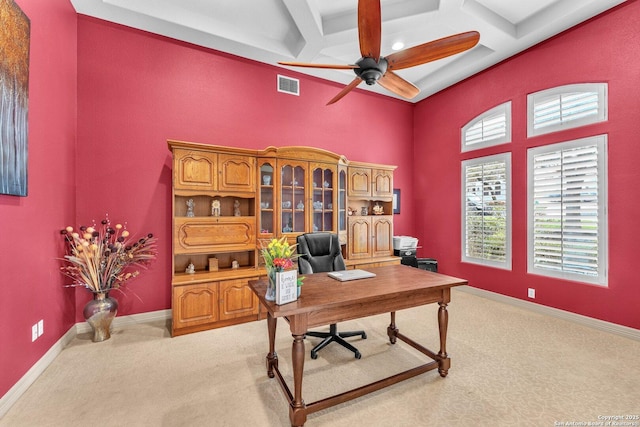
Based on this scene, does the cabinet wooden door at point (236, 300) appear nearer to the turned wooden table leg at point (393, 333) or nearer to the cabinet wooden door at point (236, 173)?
the cabinet wooden door at point (236, 173)

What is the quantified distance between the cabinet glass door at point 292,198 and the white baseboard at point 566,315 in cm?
301

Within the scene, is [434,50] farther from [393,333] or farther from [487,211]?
[487,211]

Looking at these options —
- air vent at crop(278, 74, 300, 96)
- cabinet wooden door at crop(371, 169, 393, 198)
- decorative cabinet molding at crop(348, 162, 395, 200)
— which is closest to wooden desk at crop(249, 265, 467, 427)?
decorative cabinet molding at crop(348, 162, 395, 200)

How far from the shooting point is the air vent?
13.5 ft

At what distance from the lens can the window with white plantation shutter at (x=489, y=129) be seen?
3.96 metres

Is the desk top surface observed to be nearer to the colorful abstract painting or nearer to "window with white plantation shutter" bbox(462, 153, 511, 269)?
the colorful abstract painting

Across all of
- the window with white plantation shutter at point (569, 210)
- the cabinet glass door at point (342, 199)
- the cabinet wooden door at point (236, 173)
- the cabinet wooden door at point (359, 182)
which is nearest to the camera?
the window with white plantation shutter at point (569, 210)

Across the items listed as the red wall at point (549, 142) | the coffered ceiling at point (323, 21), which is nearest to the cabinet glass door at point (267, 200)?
the coffered ceiling at point (323, 21)

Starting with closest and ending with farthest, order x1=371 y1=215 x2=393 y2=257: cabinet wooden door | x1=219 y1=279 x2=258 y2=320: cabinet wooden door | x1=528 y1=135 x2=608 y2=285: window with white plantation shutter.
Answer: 1. x1=528 y1=135 x2=608 y2=285: window with white plantation shutter
2. x1=219 y1=279 x2=258 y2=320: cabinet wooden door
3. x1=371 y1=215 x2=393 y2=257: cabinet wooden door

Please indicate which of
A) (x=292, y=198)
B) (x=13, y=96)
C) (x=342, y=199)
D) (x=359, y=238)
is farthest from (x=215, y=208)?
(x=359, y=238)

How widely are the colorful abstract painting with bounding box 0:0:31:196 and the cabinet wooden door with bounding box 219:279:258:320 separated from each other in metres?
1.91

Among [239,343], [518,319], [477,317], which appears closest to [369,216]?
[477,317]

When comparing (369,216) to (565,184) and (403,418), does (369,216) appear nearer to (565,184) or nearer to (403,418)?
(565,184)

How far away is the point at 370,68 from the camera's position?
2143 millimetres
